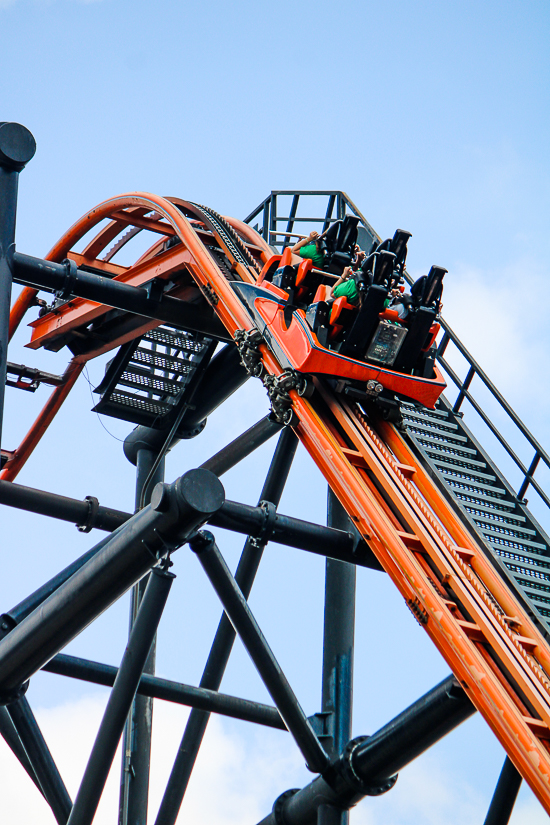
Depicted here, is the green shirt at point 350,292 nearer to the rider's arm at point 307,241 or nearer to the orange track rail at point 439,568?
the orange track rail at point 439,568

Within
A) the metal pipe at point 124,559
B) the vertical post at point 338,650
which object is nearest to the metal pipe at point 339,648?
the vertical post at point 338,650

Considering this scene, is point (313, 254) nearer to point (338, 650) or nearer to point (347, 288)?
point (347, 288)

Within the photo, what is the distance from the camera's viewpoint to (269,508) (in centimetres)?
941

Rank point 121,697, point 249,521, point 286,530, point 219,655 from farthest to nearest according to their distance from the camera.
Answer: point 219,655 < point 286,530 < point 249,521 < point 121,697

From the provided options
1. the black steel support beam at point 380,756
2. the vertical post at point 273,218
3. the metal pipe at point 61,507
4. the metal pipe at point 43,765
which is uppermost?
the vertical post at point 273,218

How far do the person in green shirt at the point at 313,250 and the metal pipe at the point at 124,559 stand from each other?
272cm

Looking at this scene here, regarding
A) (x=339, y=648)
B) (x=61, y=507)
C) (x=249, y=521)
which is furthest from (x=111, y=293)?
(x=339, y=648)

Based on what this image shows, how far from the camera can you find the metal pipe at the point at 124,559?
6.90m

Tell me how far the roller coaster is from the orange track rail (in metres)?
0.01

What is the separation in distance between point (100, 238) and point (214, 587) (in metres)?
4.49

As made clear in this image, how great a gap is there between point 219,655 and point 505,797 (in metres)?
3.40

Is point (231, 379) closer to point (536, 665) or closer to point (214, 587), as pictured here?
point (214, 587)

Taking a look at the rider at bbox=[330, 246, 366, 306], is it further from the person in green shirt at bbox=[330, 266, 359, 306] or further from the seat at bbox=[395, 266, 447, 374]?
the seat at bbox=[395, 266, 447, 374]

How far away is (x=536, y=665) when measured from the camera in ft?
21.5
